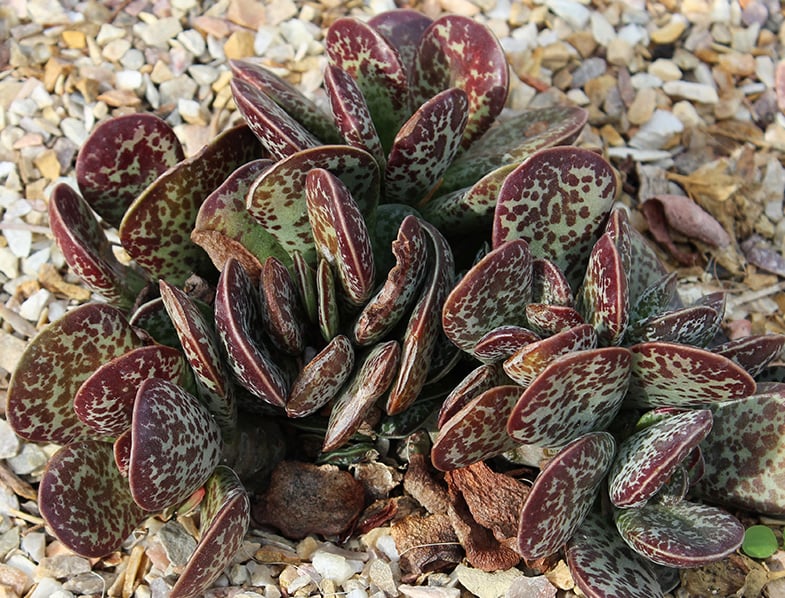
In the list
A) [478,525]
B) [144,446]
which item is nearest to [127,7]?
[144,446]

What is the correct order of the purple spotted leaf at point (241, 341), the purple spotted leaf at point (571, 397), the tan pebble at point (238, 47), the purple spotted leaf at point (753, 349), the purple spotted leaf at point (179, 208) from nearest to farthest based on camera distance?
the purple spotted leaf at point (571, 397)
the purple spotted leaf at point (241, 341)
the purple spotted leaf at point (753, 349)
the purple spotted leaf at point (179, 208)
the tan pebble at point (238, 47)

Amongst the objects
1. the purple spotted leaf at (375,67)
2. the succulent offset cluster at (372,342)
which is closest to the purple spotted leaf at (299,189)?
the succulent offset cluster at (372,342)

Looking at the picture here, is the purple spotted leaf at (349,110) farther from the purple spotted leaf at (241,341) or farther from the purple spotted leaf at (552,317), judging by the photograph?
the purple spotted leaf at (552,317)

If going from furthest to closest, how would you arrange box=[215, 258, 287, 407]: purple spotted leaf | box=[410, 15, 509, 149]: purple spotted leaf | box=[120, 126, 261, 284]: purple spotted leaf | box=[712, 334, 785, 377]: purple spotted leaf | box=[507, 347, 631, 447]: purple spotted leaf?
box=[410, 15, 509, 149]: purple spotted leaf
box=[120, 126, 261, 284]: purple spotted leaf
box=[712, 334, 785, 377]: purple spotted leaf
box=[215, 258, 287, 407]: purple spotted leaf
box=[507, 347, 631, 447]: purple spotted leaf

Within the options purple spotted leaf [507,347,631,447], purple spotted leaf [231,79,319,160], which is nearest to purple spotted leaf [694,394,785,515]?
purple spotted leaf [507,347,631,447]

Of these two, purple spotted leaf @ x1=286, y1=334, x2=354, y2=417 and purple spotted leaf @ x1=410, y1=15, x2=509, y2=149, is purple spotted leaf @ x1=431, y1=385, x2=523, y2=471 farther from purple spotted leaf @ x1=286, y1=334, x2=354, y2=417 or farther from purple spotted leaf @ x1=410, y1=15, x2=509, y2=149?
purple spotted leaf @ x1=410, y1=15, x2=509, y2=149

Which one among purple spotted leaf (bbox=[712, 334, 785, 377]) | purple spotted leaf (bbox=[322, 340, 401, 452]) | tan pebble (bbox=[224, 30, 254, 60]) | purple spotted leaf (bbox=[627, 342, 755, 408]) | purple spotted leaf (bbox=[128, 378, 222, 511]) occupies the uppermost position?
tan pebble (bbox=[224, 30, 254, 60])

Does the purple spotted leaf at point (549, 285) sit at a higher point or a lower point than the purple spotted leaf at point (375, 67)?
lower
